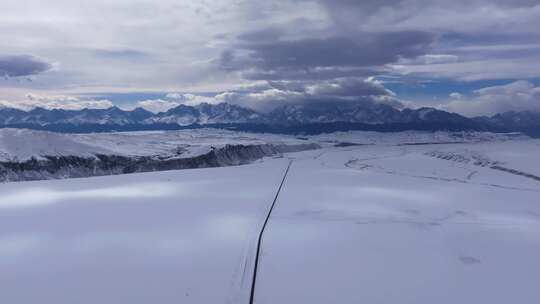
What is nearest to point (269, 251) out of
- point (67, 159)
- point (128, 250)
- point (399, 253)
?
point (399, 253)

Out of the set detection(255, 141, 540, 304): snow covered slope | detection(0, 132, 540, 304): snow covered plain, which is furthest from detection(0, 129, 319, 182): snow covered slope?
detection(255, 141, 540, 304): snow covered slope

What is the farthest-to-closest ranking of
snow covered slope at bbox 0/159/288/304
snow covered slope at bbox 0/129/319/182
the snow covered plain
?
snow covered slope at bbox 0/129/319/182, the snow covered plain, snow covered slope at bbox 0/159/288/304

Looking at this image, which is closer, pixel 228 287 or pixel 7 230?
pixel 228 287

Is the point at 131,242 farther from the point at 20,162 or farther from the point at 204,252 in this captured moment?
the point at 20,162

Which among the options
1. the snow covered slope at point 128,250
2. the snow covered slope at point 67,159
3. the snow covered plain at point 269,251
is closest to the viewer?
the snow covered slope at point 128,250

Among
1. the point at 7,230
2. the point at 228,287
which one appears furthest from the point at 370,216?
the point at 7,230

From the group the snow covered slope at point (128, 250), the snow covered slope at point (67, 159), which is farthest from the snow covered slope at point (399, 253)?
the snow covered slope at point (67, 159)

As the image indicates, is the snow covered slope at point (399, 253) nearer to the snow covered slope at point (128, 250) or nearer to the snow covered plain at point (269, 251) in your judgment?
the snow covered plain at point (269, 251)

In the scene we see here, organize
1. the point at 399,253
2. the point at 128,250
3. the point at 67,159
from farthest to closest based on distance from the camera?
the point at 67,159 < the point at 128,250 < the point at 399,253

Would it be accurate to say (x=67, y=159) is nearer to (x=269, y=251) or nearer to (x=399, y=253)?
(x=269, y=251)

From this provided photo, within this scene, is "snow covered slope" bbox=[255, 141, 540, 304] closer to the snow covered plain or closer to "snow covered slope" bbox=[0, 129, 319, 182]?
the snow covered plain

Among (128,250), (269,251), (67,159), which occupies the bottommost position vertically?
(67,159)
